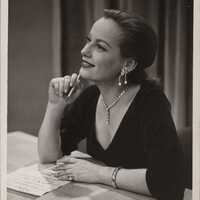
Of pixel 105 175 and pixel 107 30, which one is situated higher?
pixel 107 30

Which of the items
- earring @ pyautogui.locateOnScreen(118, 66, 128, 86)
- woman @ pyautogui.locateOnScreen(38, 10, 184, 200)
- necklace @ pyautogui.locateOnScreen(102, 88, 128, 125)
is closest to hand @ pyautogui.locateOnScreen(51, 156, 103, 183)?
woman @ pyautogui.locateOnScreen(38, 10, 184, 200)

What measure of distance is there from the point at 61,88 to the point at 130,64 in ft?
0.68

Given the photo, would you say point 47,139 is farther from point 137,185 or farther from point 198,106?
point 198,106

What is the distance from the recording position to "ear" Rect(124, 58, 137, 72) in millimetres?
1067

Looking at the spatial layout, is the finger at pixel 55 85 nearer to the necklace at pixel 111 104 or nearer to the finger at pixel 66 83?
the finger at pixel 66 83

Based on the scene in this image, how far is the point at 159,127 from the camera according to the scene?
1045mm

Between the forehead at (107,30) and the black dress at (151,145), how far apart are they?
134mm

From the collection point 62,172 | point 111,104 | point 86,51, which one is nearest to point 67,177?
point 62,172

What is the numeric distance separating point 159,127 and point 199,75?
0.52 ft

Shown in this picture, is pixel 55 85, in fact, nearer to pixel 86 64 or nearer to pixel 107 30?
pixel 86 64

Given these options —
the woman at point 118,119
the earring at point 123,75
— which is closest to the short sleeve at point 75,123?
the woman at point 118,119

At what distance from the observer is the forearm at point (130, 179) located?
3.47ft

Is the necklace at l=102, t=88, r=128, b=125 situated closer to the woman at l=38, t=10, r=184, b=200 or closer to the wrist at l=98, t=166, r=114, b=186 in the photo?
the woman at l=38, t=10, r=184, b=200

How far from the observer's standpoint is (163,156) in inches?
41.1
